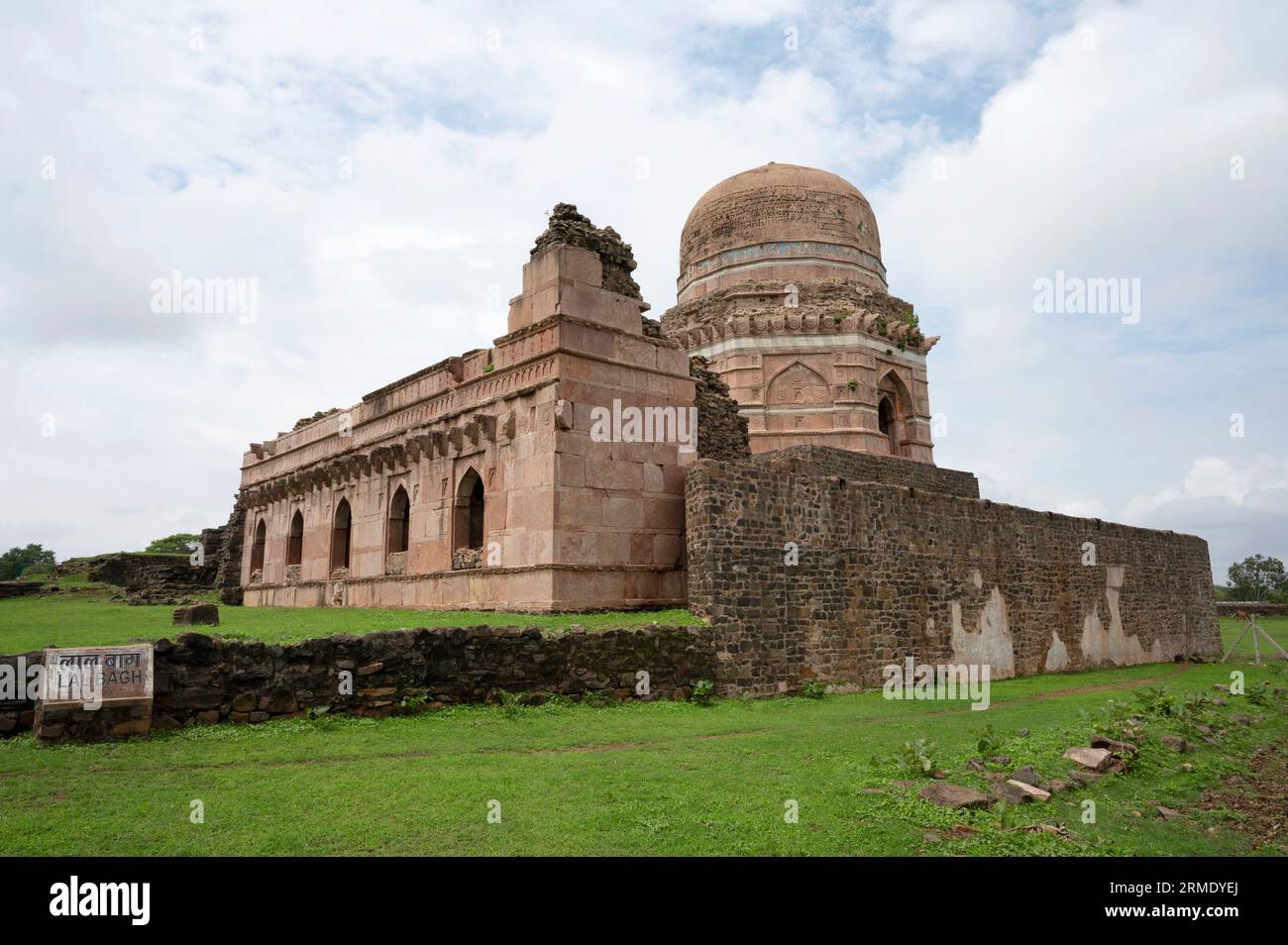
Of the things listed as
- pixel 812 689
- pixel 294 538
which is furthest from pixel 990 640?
pixel 294 538

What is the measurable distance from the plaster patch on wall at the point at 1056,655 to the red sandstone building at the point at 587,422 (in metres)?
9.03

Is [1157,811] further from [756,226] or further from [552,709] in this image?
[756,226]

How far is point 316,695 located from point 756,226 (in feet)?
80.0

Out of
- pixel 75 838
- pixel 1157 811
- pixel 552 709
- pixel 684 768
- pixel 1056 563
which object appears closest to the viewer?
pixel 75 838

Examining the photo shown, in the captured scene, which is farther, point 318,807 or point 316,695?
point 316,695

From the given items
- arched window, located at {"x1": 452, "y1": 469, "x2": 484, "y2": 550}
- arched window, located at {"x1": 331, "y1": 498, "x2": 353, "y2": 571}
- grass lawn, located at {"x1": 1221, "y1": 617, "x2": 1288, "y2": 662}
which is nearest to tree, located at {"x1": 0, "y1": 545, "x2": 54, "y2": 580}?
arched window, located at {"x1": 331, "y1": 498, "x2": 353, "y2": 571}

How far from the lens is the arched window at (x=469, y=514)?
1598 centimetres

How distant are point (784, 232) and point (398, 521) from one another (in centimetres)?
1746

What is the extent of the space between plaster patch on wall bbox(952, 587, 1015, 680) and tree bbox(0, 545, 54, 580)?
53.8m

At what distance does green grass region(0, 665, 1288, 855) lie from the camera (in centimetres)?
517

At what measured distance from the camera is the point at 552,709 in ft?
32.5
